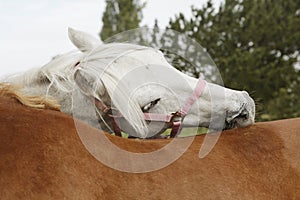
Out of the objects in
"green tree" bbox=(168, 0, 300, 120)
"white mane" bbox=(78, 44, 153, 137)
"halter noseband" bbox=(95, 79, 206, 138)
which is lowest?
"green tree" bbox=(168, 0, 300, 120)

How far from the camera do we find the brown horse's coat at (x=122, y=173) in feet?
7.24

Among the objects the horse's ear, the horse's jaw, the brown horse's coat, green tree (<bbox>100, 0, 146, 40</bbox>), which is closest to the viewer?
the brown horse's coat

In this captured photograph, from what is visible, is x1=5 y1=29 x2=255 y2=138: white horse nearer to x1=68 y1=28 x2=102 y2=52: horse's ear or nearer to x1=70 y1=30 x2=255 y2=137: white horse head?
x1=70 y1=30 x2=255 y2=137: white horse head

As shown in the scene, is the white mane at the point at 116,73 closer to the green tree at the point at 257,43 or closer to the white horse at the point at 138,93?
the white horse at the point at 138,93

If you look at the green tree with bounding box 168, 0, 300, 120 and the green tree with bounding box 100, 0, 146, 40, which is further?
the green tree with bounding box 100, 0, 146, 40

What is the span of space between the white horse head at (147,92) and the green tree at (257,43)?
34.3 feet

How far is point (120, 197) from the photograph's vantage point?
2293 millimetres

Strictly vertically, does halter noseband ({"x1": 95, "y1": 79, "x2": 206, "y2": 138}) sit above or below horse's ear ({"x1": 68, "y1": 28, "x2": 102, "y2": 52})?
below

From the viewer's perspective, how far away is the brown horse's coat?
2207 mm

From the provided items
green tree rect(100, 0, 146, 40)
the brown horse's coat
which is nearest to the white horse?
the brown horse's coat

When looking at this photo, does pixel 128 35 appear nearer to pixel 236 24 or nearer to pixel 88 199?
pixel 88 199

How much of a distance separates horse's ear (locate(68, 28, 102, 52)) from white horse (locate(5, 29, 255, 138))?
28cm

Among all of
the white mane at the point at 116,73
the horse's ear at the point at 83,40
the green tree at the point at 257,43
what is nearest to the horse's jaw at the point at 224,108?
the white mane at the point at 116,73

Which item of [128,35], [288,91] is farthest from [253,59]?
[128,35]
